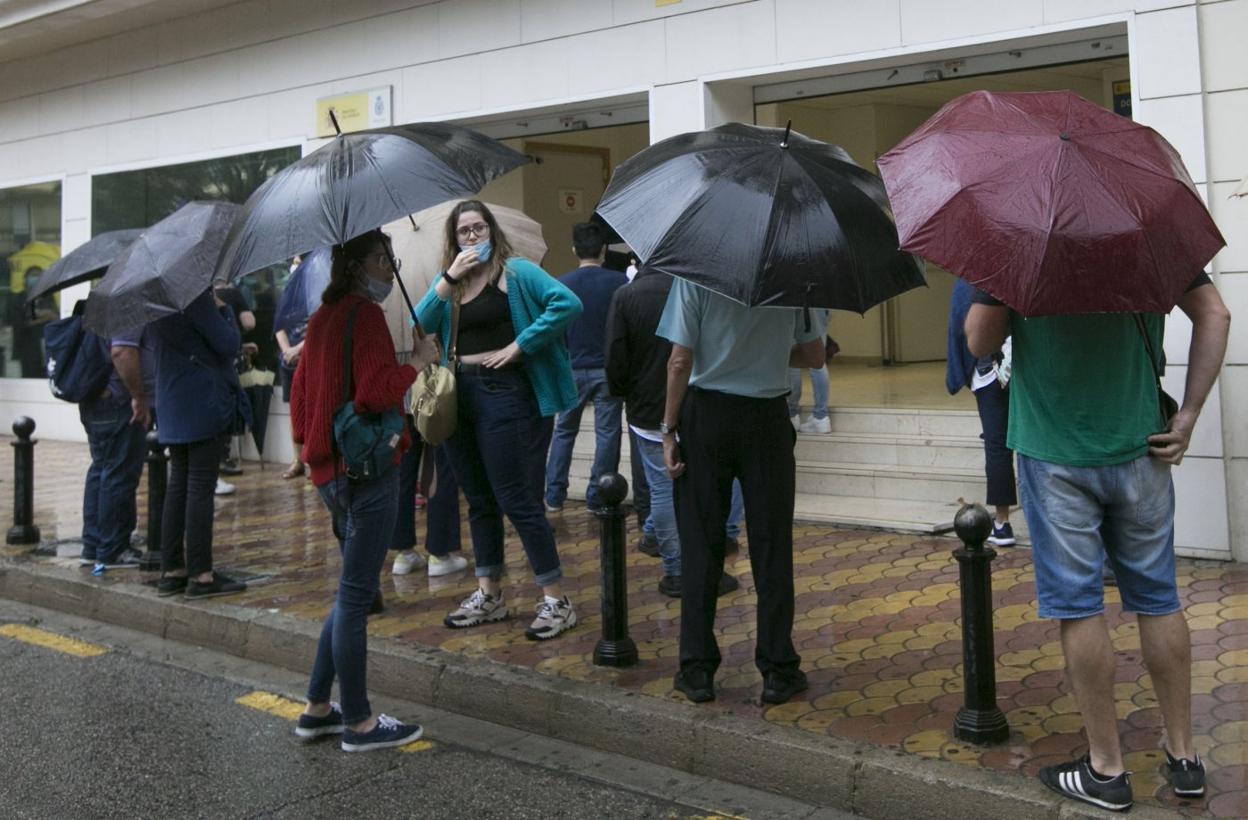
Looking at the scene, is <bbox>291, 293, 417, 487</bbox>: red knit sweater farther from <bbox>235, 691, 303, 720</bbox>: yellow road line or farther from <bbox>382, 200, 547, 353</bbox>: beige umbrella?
<bbox>382, 200, 547, 353</bbox>: beige umbrella

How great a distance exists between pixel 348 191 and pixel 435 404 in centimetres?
143

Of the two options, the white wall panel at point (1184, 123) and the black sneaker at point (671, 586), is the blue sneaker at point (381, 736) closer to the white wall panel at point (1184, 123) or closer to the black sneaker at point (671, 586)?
the black sneaker at point (671, 586)

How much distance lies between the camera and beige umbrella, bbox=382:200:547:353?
6.85 metres

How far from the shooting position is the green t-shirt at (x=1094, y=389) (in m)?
3.97

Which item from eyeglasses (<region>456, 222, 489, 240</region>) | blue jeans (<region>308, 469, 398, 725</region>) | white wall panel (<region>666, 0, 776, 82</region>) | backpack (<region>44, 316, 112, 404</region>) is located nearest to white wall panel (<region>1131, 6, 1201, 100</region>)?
white wall panel (<region>666, 0, 776, 82</region>)

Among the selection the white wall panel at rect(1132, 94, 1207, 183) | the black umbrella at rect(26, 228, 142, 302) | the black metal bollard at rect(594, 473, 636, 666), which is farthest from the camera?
the black umbrella at rect(26, 228, 142, 302)

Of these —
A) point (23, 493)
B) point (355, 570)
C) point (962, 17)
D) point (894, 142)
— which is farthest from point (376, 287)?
point (894, 142)

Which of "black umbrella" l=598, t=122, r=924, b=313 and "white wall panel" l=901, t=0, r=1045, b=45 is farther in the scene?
"white wall panel" l=901, t=0, r=1045, b=45

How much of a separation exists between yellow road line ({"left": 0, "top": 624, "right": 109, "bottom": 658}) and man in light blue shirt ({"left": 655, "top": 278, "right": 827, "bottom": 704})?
349 centimetres

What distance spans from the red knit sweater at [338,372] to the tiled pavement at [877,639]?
1.47 meters

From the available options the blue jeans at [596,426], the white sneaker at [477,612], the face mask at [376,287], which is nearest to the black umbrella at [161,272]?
the face mask at [376,287]

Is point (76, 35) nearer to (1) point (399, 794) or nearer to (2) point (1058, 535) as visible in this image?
(1) point (399, 794)

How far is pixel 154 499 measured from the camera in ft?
26.9

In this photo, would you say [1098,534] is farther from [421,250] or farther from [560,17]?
[560,17]
